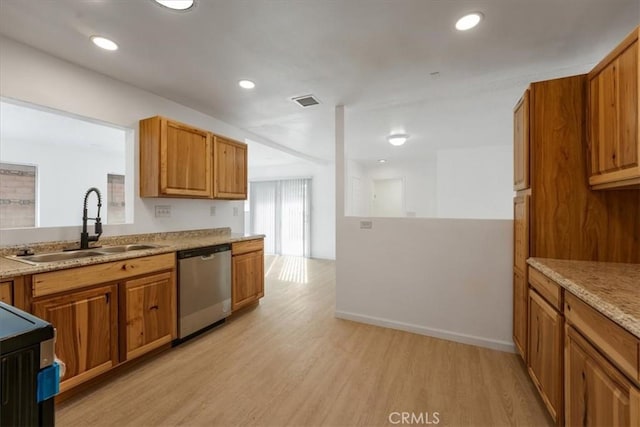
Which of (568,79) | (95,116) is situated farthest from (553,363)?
(95,116)

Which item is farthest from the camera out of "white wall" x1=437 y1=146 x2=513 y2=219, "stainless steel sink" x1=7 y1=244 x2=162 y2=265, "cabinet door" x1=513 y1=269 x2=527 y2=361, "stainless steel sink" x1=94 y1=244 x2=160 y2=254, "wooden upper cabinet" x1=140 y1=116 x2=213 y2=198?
"white wall" x1=437 y1=146 x2=513 y2=219

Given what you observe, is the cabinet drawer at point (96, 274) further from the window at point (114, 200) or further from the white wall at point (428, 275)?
the window at point (114, 200)

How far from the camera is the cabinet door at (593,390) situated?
0.99 m

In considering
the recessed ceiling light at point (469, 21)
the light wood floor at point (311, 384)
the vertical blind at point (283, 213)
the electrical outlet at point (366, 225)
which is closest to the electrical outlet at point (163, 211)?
the light wood floor at point (311, 384)

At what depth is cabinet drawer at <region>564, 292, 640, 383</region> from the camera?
3.14 ft

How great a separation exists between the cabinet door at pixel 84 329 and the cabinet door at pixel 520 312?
116 inches

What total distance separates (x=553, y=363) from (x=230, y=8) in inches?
107

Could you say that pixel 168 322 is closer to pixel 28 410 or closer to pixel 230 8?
pixel 28 410

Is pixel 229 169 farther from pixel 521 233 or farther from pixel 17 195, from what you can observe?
pixel 17 195

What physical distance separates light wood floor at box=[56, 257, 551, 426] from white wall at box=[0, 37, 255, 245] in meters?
1.24

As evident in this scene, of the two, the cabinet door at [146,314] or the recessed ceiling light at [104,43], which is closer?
the recessed ceiling light at [104,43]

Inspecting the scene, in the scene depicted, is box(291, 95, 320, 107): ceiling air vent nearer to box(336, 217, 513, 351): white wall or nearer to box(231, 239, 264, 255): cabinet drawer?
box(336, 217, 513, 351): white wall

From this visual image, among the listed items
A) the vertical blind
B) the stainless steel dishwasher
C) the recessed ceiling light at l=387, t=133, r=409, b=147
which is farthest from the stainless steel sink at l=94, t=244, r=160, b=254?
the vertical blind

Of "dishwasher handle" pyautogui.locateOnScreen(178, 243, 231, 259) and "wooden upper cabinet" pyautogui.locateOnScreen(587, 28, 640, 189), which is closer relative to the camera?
"wooden upper cabinet" pyautogui.locateOnScreen(587, 28, 640, 189)
